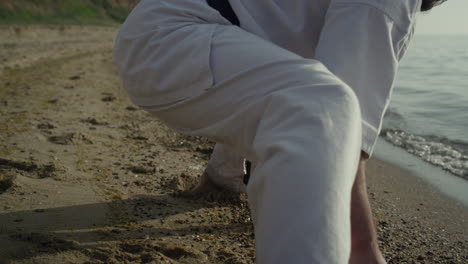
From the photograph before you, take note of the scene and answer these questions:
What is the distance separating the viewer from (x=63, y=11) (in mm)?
21609

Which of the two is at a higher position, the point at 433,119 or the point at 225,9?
the point at 225,9

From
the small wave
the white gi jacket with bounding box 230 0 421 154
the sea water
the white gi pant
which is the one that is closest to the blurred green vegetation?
the sea water

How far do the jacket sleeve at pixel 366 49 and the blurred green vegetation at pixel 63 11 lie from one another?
640 inches

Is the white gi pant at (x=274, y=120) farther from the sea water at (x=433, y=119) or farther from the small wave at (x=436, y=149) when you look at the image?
the small wave at (x=436, y=149)

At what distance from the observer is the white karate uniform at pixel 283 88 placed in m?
0.97

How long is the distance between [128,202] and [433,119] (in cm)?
490

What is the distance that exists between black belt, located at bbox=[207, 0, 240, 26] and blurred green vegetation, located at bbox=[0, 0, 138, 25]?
1583 centimetres

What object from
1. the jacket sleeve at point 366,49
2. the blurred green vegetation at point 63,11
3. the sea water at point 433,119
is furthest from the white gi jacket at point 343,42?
the blurred green vegetation at point 63,11

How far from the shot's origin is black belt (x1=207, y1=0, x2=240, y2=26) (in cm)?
160

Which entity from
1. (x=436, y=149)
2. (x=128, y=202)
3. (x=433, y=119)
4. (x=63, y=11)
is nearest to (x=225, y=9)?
(x=128, y=202)

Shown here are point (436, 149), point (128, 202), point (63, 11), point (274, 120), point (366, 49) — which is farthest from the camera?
point (63, 11)

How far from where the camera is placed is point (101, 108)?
4.75 m

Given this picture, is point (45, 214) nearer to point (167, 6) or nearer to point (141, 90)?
point (141, 90)

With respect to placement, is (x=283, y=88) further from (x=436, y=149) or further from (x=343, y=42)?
(x=436, y=149)
